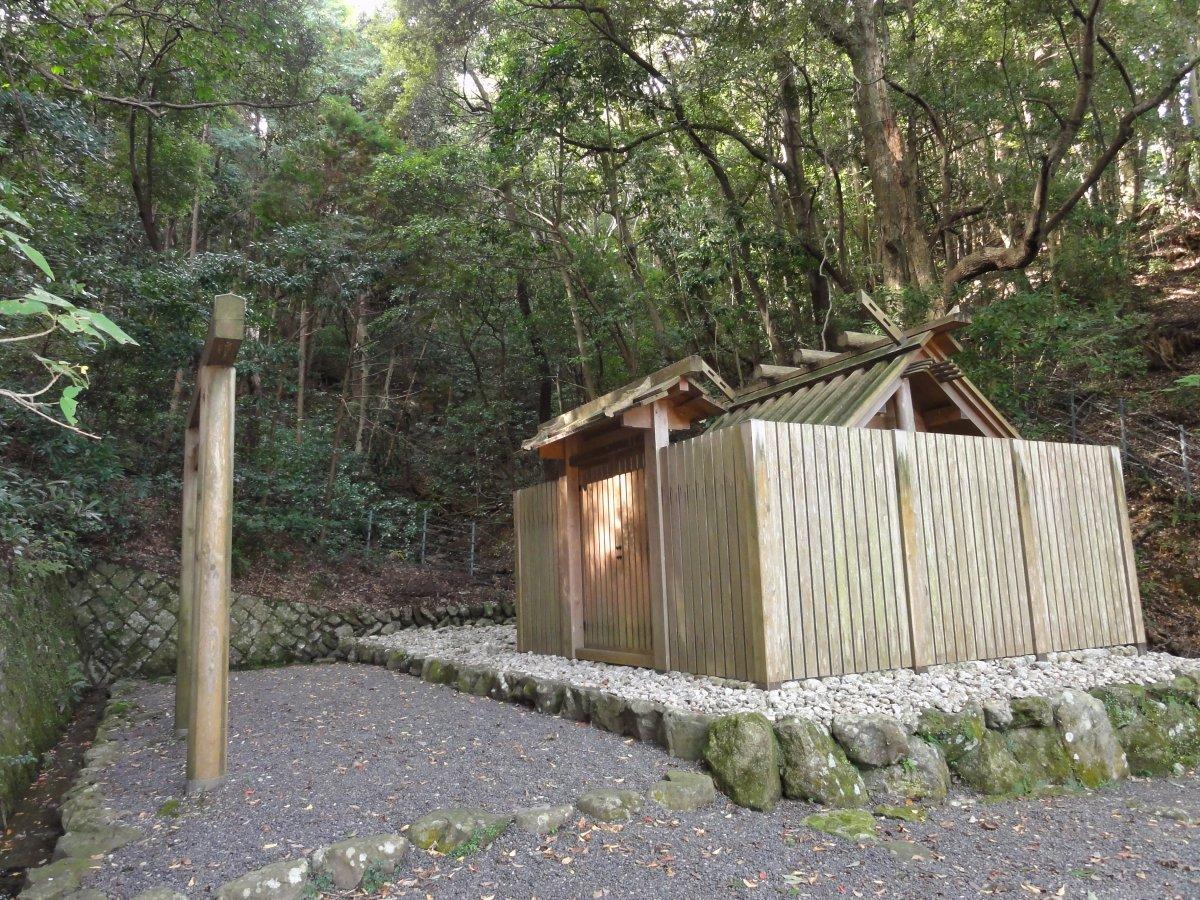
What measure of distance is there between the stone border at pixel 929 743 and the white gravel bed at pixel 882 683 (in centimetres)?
13

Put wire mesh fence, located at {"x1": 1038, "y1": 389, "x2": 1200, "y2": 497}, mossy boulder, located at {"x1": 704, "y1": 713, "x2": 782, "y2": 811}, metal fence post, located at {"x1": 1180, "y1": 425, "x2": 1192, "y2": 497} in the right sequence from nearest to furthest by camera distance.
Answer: mossy boulder, located at {"x1": 704, "y1": 713, "x2": 782, "y2": 811}, metal fence post, located at {"x1": 1180, "y1": 425, "x2": 1192, "y2": 497}, wire mesh fence, located at {"x1": 1038, "y1": 389, "x2": 1200, "y2": 497}

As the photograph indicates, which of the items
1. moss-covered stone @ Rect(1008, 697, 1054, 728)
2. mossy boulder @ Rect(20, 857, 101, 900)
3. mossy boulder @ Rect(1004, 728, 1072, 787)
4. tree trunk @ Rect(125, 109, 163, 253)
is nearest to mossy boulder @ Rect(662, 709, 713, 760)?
mossy boulder @ Rect(1004, 728, 1072, 787)

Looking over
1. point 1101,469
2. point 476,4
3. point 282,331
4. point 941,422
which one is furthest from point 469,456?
point 1101,469

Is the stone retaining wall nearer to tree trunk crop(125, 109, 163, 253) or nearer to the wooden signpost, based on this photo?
the wooden signpost

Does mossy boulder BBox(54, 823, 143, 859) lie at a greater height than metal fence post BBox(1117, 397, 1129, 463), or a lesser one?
lesser

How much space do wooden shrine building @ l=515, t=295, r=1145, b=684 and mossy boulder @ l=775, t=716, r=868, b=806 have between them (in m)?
0.70

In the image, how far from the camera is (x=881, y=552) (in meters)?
5.36

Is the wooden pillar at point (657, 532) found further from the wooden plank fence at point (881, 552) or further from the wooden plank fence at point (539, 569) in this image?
the wooden plank fence at point (539, 569)

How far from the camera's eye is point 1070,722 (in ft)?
15.2

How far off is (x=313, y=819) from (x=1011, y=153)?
15.8 metres

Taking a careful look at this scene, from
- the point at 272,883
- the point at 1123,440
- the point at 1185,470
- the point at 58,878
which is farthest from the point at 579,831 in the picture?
the point at 1123,440

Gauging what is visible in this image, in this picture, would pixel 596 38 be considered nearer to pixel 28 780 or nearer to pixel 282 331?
pixel 282 331

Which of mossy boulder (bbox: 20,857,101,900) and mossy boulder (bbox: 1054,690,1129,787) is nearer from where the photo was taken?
mossy boulder (bbox: 20,857,101,900)

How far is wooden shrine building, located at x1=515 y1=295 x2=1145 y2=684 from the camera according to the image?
5.00 m
